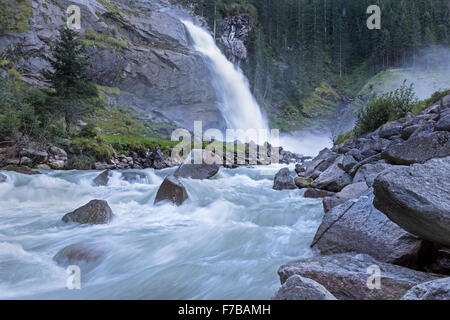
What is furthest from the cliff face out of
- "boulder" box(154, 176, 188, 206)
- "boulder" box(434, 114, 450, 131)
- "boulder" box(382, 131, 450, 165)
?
"boulder" box(434, 114, 450, 131)

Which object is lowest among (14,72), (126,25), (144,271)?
(144,271)

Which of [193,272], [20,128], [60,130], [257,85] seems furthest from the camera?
[257,85]

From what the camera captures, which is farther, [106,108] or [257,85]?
[257,85]

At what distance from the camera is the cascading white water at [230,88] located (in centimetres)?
3616

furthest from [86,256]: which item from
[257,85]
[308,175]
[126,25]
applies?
[257,85]

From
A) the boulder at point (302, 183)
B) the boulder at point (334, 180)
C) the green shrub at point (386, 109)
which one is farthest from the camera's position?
the green shrub at point (386, 109)

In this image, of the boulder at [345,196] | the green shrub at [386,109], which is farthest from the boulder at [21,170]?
the green shrub at [386,109]

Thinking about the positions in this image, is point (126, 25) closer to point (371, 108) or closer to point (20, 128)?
point (20, 128)

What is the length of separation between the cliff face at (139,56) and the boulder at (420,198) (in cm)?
2859

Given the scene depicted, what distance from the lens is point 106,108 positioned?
26422 millimetres

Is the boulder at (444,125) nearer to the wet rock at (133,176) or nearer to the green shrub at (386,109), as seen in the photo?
the green shrub at (386,109)

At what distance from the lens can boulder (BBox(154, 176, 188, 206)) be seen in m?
7.66

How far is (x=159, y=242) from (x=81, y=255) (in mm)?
1411

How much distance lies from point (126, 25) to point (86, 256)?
36.3 meters
